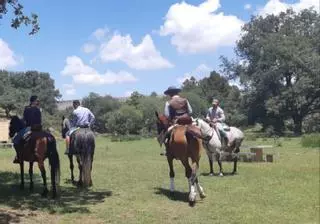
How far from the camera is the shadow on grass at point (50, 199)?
10.5 meters

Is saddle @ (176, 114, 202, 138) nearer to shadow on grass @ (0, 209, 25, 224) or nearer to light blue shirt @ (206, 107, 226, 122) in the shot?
shadow on grass @ (0, 209, 25, 224)

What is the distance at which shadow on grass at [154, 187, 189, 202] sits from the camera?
1194cm

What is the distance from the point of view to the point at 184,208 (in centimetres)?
1088

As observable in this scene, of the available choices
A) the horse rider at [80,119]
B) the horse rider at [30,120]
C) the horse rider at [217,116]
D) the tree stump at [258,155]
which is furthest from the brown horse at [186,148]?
the tree stump at [258,155]

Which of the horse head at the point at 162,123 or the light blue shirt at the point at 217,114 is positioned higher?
the light blue shirt at the point at 217,114

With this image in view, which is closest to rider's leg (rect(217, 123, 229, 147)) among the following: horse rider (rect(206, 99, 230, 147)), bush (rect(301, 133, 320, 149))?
horse rider (rect(206, 99, 230, 147))

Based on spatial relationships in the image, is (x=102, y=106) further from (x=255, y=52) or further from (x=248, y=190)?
(x=248, y=190)

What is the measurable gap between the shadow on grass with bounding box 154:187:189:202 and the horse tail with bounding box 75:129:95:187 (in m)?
1.87

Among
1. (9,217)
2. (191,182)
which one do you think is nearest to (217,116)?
(191,182)

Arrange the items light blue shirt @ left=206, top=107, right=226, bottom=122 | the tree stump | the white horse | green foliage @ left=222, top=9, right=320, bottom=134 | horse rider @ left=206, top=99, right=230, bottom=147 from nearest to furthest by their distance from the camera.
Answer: the white horse < horse rider @ left=206, top=99, right=230, bottom=147 < light blue shirt @ left=206, top=107, right=226, bottom=122 < the tree stump < green foliage @ left=222, top=9, right=320, bottom=134

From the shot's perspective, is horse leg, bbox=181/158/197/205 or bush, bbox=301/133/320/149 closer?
horse leg, bbox=181/158/197/205

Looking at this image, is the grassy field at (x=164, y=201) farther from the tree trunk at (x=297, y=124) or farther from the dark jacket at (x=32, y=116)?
the tree trunk at (x=297, y=124)

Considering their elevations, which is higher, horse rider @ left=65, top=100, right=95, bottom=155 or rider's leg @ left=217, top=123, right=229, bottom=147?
horse rider @ left=65, top=100, right=95, bottom=155

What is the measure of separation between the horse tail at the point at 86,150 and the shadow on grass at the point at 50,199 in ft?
1.54
